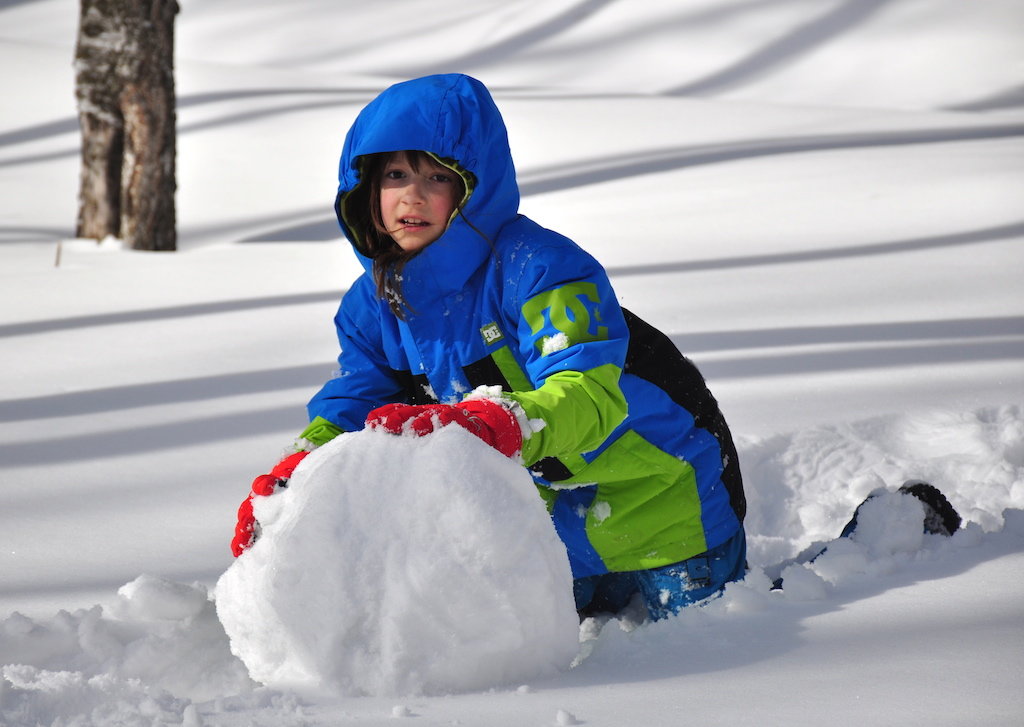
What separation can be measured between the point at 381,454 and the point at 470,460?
14 centimetres

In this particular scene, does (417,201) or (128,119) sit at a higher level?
(128,119)

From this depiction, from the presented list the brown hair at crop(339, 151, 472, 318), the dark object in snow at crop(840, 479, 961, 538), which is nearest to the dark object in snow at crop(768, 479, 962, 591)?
the dark object in snow at crop(840, 479, 961, 538)

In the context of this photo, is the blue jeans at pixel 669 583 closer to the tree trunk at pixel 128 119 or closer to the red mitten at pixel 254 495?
the red mitten at pixel 254 495

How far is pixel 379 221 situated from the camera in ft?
7.41

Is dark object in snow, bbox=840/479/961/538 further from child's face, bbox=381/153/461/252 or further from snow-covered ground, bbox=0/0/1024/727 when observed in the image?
child's face, bbox=381/153/461/252

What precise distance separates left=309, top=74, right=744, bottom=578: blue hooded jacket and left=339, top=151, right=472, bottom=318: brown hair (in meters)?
0.01

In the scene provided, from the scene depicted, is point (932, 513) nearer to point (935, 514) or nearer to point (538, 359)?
point (935, 514)

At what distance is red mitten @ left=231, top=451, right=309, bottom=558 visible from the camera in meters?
1.90

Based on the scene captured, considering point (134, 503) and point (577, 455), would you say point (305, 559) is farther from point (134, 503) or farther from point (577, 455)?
point (134, 503)

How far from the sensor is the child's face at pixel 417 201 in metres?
2.17

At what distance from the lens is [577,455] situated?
217cm

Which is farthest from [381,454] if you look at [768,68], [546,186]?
[768,68]

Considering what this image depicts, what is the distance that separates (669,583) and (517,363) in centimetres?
62

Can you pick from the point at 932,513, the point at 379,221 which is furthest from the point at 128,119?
the point at 932,513
